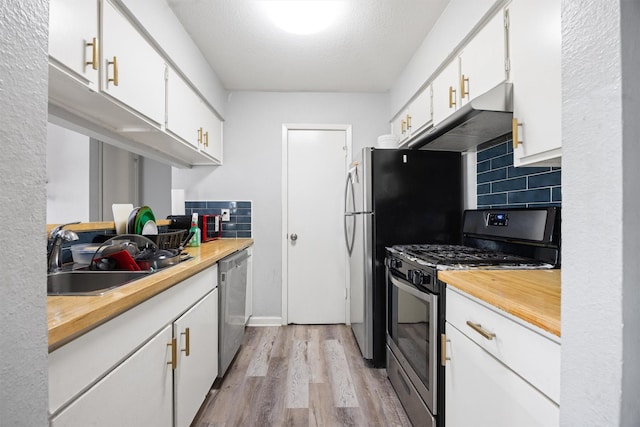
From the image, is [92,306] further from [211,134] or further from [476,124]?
[211,134]

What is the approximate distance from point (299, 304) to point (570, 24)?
3073 millimetres

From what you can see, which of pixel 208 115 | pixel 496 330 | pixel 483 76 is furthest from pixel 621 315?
pixel 208 115

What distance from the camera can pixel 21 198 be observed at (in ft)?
1.62

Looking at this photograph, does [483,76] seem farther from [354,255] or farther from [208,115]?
[208,115]

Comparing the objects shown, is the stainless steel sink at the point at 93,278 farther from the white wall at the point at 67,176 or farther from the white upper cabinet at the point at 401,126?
the white upper cabinet at the point at 401,126

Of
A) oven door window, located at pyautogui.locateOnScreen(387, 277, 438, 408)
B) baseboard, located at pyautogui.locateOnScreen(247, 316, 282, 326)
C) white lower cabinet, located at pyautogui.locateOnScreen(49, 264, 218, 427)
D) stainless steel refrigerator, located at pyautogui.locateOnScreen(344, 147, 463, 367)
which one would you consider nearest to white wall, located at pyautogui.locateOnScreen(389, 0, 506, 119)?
stainless steel refrigerator, located at pyautogui.locateOnScreen(344, 147, 463, 367)

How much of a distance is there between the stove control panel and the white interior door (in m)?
1.59

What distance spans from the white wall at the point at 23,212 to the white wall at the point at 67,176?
51.5 inches

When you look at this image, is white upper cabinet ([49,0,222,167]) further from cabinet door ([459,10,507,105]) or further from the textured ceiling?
cabinet door ([459,10,507,105])

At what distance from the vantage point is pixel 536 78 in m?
1.27

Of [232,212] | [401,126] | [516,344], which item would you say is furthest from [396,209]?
[232,212]

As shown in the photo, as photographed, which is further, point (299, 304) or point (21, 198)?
point (299, 304)

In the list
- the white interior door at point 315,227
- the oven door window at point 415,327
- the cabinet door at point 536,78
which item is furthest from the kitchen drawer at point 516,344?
the white interior door at point 315,227

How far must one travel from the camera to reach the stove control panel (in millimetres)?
1813
